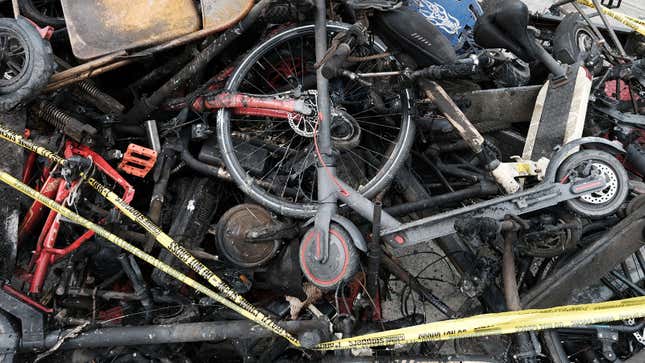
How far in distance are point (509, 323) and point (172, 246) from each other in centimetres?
243

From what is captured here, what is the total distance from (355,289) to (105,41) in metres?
3.08

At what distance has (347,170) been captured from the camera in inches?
189

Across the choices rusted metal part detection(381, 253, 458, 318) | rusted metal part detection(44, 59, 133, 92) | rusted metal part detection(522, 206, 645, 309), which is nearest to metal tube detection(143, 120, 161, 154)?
rusted metal part detection(44, 59, 133, 92)

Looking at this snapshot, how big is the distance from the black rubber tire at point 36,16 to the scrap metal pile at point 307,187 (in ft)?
0.06

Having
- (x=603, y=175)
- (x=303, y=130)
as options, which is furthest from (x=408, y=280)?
(x=603, y=175)

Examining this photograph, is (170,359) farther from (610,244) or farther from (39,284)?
(610,244)

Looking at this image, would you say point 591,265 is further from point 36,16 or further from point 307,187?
point 36,16

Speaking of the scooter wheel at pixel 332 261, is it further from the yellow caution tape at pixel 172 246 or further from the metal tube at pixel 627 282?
the metal tube at pixel 627 282

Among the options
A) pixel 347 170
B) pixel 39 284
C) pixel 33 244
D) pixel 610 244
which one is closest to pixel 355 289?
pixel 347 170

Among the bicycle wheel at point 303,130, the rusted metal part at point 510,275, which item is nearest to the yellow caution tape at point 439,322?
the rusted metal part at point 510,275

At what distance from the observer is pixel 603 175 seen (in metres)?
3.84

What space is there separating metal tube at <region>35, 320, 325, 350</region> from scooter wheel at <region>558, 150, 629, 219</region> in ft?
6.94

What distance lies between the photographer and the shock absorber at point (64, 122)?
4.47 meters

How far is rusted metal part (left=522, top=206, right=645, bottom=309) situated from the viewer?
4.09 metres
